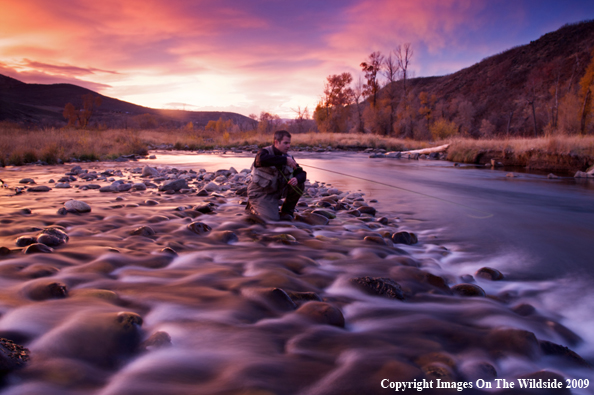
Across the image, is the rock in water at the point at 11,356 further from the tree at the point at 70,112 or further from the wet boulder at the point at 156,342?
the tree at the point at 70,112

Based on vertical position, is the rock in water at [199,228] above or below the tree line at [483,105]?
below

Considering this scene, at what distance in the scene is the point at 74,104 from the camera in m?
117

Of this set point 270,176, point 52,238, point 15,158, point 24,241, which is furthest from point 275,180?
point 15,158

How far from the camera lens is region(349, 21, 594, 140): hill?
51.1 meters

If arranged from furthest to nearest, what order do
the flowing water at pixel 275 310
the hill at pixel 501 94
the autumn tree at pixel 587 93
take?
the hill at pixel 501 94, the autumn tree at pixel 587 93, the flowing water at pixel 275 310

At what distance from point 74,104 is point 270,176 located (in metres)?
140

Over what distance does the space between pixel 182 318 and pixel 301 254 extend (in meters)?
1.56

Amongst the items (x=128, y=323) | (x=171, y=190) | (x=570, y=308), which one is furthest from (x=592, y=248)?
(x=171, y=190)

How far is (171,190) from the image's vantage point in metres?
7.41

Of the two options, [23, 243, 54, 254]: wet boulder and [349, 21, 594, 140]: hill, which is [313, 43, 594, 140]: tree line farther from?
[23, 243, 54, 254]: wet boulder

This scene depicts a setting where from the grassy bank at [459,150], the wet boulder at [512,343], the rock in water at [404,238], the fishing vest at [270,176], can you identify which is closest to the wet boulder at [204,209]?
the fishing vest at [270,176]

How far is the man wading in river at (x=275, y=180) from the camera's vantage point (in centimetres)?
459

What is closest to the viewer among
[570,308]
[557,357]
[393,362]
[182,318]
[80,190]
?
[393,362]

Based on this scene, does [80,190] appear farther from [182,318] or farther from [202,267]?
[182,318]
